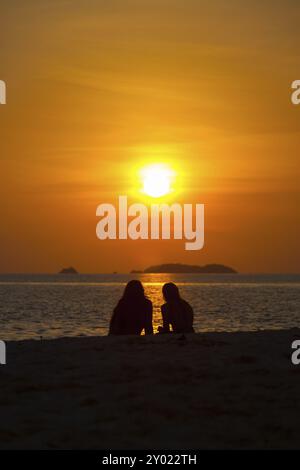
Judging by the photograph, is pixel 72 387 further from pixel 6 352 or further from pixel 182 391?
pixel 6 352

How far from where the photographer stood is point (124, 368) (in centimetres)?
1227

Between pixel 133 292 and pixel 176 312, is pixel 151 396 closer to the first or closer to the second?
pixel 133 292

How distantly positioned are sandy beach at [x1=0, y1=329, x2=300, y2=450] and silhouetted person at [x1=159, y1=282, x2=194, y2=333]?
3.17 meters

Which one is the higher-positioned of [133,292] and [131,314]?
[133,292]

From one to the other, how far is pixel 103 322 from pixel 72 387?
47036mm

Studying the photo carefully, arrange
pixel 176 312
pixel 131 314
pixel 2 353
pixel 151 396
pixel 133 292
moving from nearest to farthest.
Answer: pixel 151 396 < pixel 2 353 < pixel 133 292 < pixel 131 314 < pixel 176 312

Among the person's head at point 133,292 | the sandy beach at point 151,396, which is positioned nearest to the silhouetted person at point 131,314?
the person's head at point 133,292

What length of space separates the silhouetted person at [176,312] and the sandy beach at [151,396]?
3167 millimetres

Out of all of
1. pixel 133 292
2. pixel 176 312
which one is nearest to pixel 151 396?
pixel 133 292

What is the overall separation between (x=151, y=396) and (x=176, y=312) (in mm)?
8215

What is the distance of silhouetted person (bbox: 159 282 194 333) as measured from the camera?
60.3 feet

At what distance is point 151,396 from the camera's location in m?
10.5

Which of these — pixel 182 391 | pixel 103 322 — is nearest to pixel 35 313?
pixel 103 322

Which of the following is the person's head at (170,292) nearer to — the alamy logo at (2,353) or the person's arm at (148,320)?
the person's arm at (148,320)
